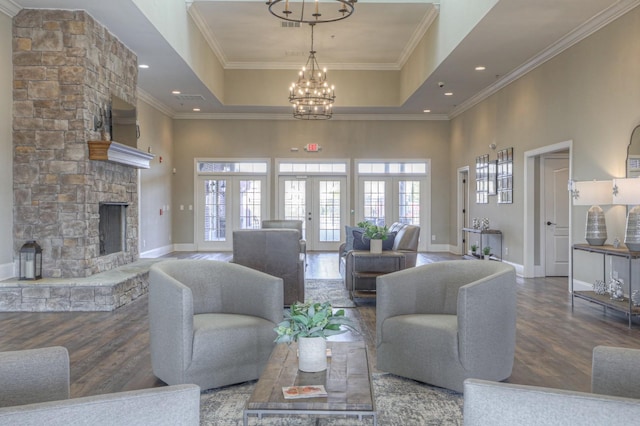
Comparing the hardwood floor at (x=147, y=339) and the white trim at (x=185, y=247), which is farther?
the white trim at (x=185, y=247)

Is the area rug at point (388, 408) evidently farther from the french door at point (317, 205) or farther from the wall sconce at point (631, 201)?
the french door at point (317, 205)

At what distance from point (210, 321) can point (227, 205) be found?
10.1m

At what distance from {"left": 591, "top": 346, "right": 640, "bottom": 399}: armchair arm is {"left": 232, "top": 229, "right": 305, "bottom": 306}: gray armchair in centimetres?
411

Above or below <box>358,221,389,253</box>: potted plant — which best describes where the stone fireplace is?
above

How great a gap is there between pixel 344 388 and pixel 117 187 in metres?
5.87

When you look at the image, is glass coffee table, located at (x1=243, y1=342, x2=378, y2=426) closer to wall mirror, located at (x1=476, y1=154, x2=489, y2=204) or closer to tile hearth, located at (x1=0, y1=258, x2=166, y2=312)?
tile hearth, located at (x1=0, y1=258, x2=166, y2=312)

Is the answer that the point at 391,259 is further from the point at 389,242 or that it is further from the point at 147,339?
the point at 147,339

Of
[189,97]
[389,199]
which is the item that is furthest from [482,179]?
[189,97]

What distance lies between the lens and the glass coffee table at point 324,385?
79.7 inches

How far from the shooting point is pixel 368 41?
1011 cm

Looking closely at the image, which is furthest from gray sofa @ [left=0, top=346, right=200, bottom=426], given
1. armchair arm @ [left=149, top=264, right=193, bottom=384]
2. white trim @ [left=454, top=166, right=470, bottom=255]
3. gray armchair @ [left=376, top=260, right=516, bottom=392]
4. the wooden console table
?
white trim @ [left=454, top=166, right=470, bottom=255]

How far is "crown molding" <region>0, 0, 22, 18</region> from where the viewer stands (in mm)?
5769

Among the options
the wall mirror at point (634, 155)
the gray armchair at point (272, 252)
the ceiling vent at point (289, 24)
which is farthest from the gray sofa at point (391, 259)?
the ceiling vent at point (289, 24)

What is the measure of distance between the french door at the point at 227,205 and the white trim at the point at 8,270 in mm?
7117
